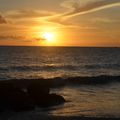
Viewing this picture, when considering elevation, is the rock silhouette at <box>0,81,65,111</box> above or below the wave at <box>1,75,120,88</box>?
below

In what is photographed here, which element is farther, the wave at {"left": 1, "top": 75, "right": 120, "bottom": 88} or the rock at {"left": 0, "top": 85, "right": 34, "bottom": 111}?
the wave at {"left": 1, "top": 75, "right": 120, "bottom": 88}

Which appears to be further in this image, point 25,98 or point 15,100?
point 25,98

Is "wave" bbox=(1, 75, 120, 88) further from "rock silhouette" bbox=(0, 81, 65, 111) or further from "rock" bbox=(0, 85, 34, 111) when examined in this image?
"rock" bbox=(0, 85, 34, 111)

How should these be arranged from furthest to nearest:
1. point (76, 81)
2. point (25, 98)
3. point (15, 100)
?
point (76, 81), point (25, 98), point (15, 100)

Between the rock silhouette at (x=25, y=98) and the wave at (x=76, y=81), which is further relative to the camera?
the wave at (x=76, y=81)

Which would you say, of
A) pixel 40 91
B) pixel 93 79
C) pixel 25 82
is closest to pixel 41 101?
pixel 40 91

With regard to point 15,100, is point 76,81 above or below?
above

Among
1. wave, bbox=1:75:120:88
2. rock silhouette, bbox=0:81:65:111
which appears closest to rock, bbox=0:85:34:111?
rock silhouette, bbox=0:81:65:111

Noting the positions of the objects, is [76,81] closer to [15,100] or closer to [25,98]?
[25,98]

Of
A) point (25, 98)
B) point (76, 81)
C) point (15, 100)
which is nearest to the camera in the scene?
point (15, 100)

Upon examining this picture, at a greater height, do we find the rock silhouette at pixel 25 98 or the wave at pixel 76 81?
the wave at pixel 76 81

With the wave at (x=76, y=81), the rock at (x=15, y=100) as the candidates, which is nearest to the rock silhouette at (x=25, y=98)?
the rock at (x=15, y=100)

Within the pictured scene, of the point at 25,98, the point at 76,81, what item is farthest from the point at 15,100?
the point at 76,81

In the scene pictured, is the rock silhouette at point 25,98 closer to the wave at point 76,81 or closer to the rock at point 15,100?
the rock at point 15,100
